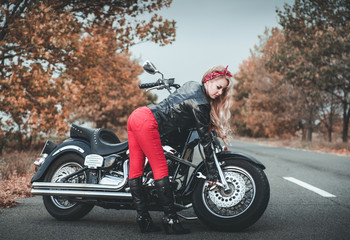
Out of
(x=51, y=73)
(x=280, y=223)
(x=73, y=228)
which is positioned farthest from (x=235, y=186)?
(x=51, y=73)

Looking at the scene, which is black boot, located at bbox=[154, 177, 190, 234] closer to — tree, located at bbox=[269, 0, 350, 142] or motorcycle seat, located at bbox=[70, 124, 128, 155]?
motorcycle seat, located at bbox=[70, 124, 128, 155]

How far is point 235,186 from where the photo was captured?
3723 mm

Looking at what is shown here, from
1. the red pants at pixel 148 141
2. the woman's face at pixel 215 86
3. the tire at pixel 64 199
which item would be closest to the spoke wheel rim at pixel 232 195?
the red pants at pixel 148 141

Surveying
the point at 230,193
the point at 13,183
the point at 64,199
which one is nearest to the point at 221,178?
the point at 230,193

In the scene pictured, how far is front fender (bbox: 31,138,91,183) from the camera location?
429cm

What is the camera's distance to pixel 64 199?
4316 mm

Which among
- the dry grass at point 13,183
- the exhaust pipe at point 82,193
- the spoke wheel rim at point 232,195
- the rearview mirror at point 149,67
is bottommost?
the dry grass at point 13,183

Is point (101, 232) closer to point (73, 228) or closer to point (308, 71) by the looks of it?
point (73, 228)

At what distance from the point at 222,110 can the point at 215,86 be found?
10.6 inches

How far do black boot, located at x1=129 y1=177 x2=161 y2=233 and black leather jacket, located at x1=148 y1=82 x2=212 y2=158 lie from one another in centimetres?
57

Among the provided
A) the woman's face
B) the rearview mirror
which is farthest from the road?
the rearview mirror

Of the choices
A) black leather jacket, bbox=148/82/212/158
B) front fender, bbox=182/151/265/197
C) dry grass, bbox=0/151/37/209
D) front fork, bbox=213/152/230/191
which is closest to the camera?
black leather jacket, bbox=148/82/212/158

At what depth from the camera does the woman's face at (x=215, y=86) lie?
12.3 ft

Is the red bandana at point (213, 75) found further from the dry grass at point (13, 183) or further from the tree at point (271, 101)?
the tree at point (271, 101)
